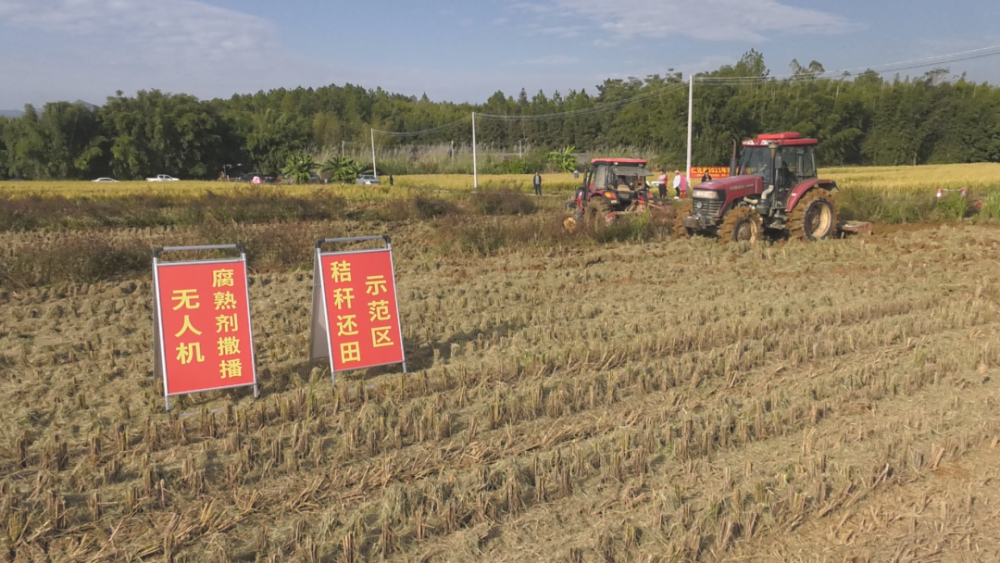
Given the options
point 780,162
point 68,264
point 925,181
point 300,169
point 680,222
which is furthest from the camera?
point 300,169

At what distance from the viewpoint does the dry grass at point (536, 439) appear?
10.7 ft

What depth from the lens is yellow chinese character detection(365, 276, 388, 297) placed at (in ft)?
18.0

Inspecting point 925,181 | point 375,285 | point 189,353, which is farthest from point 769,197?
point 925,181

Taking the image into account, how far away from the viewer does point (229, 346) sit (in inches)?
197

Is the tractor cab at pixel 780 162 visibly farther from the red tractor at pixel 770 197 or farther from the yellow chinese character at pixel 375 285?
the yellow chinese character at pixel 375 285

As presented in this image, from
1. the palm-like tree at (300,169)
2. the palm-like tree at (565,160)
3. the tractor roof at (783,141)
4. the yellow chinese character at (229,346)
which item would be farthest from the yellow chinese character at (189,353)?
the palm-like tree at (565,160)

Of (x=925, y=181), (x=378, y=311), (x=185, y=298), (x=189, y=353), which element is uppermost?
(x=925, y=181)

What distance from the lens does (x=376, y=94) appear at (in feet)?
379

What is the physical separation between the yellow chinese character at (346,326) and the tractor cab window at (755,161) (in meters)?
9.26

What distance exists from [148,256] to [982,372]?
1057cm

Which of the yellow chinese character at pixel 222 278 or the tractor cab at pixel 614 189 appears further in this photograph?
the tractor cab at pixel 614 189

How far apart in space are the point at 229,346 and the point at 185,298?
0.45m

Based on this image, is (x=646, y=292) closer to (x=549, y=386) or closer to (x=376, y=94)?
(x=549, y=386)

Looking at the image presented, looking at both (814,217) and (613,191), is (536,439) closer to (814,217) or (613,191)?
(814,217)
